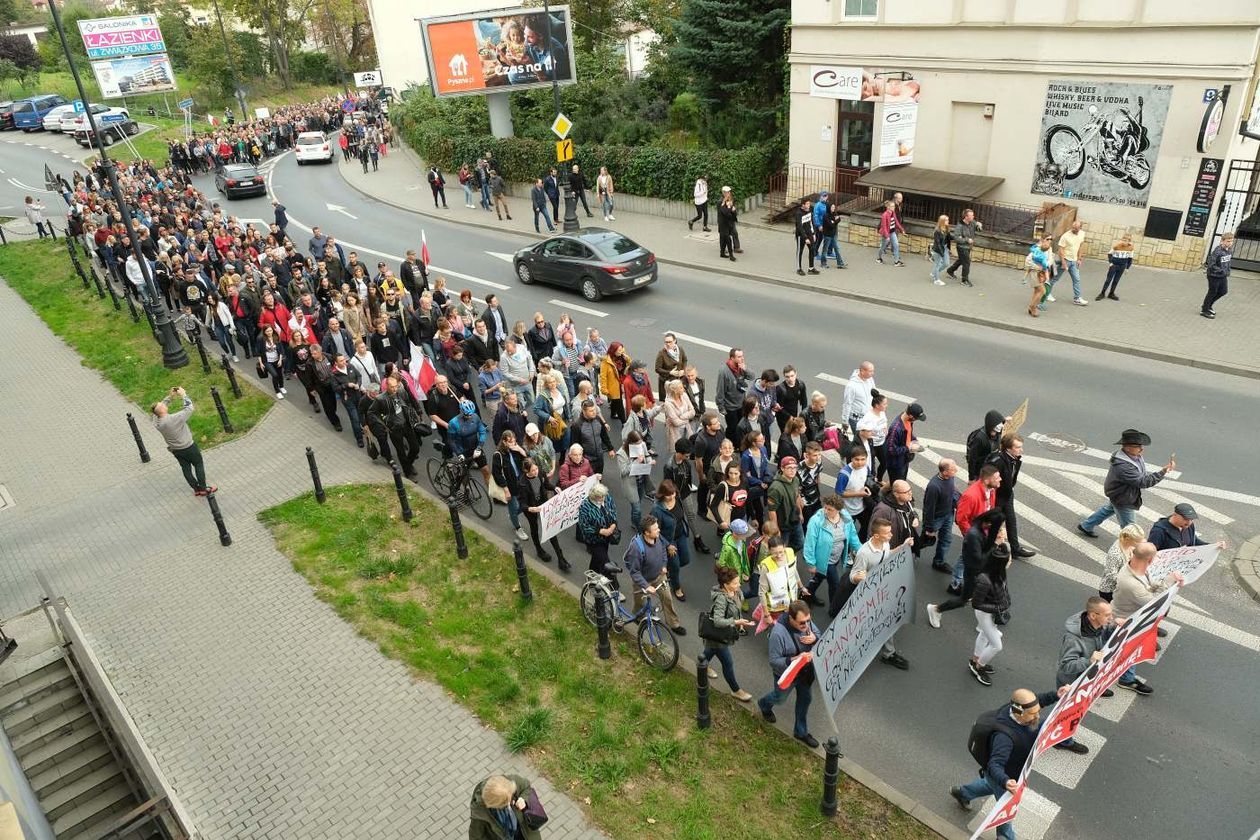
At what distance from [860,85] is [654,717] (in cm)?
A: 1955

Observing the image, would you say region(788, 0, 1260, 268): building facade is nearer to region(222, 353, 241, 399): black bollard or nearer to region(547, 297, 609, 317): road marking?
region(547, 297, 609, 317): road marking

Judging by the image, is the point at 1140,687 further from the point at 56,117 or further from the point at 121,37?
the point at 56,117

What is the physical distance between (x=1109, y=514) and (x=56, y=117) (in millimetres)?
67084

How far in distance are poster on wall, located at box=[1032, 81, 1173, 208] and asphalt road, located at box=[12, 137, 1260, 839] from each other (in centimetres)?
569

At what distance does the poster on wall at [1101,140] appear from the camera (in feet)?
59.1

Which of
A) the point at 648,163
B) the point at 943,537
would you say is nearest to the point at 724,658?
the point at 943,537

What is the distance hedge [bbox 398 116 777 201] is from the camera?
25.7 m

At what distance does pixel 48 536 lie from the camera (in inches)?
483

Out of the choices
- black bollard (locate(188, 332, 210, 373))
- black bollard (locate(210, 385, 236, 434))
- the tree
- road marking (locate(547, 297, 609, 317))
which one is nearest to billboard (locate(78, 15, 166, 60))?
the tree

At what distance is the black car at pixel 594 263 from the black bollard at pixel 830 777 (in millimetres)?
13998

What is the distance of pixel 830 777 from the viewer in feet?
22.1

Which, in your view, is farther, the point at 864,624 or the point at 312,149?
the point at 312,149

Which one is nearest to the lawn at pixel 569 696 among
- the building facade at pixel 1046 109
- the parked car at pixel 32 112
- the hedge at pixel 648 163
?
the building facade at pixel 1046 109

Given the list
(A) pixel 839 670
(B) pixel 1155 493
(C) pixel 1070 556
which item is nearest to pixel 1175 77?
(B) pixel 1155 493
